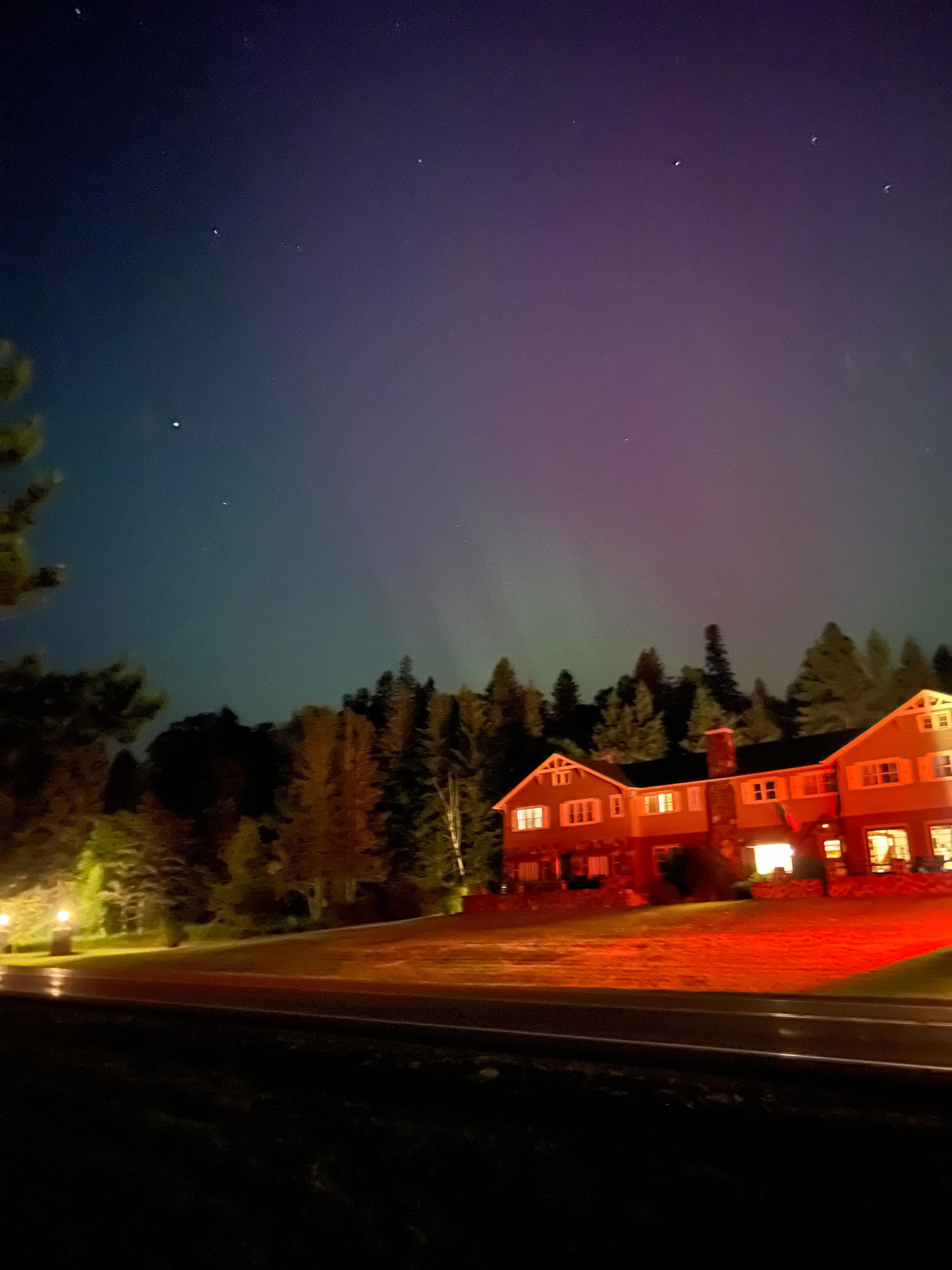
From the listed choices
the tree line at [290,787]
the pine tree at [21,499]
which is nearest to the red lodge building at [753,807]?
the tree line at [290,787]

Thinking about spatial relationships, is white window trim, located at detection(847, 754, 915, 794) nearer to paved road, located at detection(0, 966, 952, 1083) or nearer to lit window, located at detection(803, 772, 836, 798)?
lit window, located at detection(803, 772, 836, 798)

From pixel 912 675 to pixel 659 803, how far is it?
1965 inches

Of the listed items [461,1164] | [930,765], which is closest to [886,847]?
[930,765]

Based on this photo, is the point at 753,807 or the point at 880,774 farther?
the point at 753,807

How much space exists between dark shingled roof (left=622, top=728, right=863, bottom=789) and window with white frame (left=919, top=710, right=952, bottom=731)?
10.6ft

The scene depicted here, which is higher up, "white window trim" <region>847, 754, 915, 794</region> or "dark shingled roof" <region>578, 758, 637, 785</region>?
"dark shingled roof" <region>578, 758, 637, 785</region>

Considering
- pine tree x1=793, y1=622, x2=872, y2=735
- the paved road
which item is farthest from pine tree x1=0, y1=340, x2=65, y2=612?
pine tree x1=793, y1=622, x2=872, y2=735

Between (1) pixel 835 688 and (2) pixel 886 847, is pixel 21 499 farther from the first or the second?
(1) pixel 835 688

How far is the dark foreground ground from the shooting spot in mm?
4879

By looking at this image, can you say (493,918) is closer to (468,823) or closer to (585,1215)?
(468,823)

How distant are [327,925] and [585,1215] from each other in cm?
4488

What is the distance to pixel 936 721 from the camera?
40406 millimetres

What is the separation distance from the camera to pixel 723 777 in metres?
46.1

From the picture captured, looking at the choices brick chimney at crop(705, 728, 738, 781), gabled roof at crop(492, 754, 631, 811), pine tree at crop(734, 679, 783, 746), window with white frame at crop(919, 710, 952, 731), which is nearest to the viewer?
window with white frame at crop(919, 710, 952, 731)
